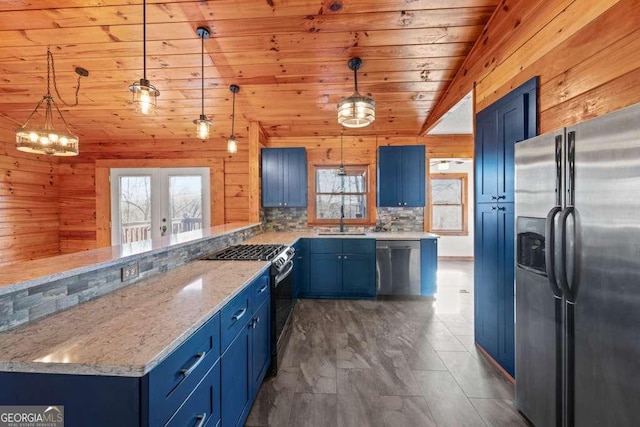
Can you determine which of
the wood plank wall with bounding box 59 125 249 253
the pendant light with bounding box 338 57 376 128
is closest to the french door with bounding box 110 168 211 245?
the wood plank wall with bounding box 59 125 249 253

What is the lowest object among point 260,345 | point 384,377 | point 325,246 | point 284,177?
point 384,377

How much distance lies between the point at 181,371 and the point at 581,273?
69.0 inches

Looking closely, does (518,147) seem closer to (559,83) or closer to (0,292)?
(559,83)

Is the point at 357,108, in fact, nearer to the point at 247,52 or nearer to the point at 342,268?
the point at 247,52

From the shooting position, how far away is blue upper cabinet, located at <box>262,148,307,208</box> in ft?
14.2

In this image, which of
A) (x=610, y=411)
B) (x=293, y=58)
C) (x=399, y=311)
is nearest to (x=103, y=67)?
(x=293, y=58)

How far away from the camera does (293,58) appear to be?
2945mm

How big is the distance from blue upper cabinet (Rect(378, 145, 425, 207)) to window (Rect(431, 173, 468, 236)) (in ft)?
9.77

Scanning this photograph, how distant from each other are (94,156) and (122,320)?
5.22 metres

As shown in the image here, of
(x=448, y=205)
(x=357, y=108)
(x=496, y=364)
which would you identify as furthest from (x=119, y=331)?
(x=448, y=205)

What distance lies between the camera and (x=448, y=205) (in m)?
6.93

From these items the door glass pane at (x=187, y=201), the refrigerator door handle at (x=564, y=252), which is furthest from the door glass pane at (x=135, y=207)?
the refrigerator door handle at (x=564, y=252)

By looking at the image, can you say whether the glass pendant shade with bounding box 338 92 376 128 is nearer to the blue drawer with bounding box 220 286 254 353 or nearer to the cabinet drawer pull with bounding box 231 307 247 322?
the blue drawer with bounding box 220 286 254 353

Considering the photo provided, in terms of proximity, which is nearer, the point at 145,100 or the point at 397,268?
the point at 145,100
